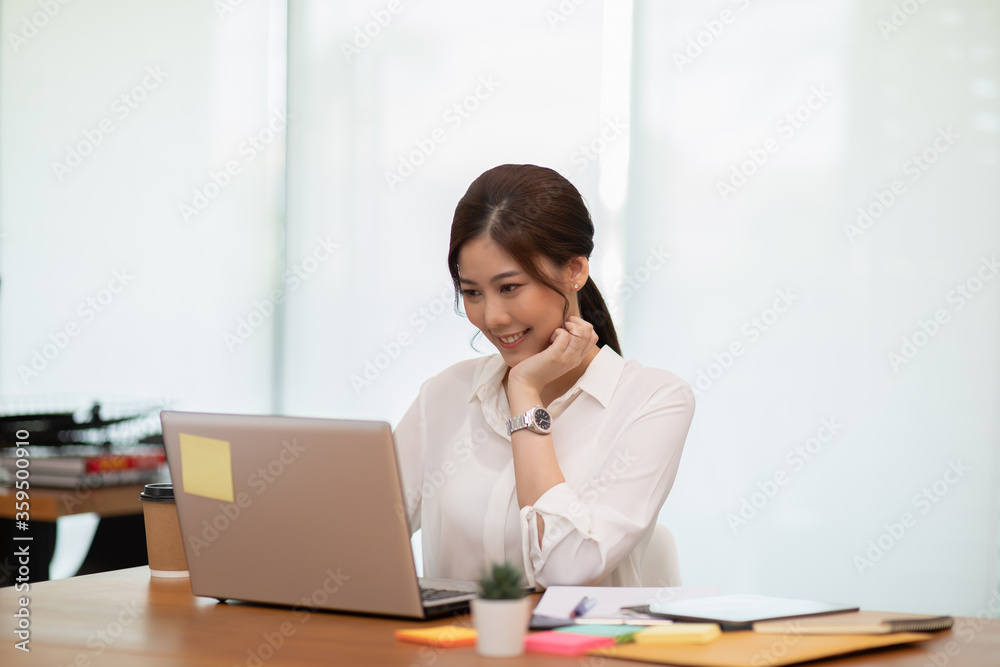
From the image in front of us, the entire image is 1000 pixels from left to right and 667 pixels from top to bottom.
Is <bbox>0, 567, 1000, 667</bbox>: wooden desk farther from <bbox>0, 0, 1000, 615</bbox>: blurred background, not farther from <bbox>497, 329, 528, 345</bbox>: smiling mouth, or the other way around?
<bbox>0, 0, 1000, 615</bbox>: blurred background

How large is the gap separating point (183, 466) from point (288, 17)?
11.6 feet

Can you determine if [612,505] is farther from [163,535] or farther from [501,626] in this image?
[163,535]

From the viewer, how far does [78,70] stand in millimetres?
3508

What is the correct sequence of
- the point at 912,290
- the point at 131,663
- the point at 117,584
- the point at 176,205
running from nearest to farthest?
the point at 131,663 < the point at 117,584 < the point at 912,290 < the point at 176,205

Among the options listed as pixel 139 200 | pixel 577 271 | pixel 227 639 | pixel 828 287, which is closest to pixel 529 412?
pixel 577 271

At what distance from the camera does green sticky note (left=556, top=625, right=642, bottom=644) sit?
1076mm

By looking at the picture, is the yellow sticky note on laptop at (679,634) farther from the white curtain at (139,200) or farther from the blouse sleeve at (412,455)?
the white curtain at (139,200)

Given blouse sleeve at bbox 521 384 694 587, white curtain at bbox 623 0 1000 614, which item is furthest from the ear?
white curtain at bbox 623 0 1000 614

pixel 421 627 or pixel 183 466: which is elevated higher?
pixel 183 466

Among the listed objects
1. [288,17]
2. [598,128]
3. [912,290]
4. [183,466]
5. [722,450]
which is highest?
[288,17]

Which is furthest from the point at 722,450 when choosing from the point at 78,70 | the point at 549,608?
the point at 78,70

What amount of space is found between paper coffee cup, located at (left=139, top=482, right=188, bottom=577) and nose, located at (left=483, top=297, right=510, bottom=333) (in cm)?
60

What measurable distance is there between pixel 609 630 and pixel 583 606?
0.11 meters

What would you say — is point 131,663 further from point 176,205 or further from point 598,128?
point 176,205
